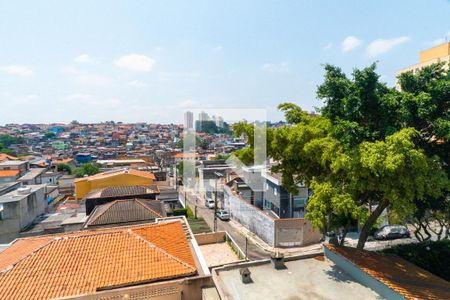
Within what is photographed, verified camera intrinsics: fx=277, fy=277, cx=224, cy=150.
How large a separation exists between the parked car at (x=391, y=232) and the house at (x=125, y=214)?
1438 cm

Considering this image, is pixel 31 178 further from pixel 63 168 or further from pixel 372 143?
→ pixel 372 143

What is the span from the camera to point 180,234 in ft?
33.6

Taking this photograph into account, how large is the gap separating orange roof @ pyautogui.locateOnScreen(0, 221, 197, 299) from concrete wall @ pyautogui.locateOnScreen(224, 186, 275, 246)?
371 inches

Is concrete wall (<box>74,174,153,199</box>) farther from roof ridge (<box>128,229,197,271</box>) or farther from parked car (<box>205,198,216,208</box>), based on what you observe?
roof ridge (<box>128,229,197,271</box>)

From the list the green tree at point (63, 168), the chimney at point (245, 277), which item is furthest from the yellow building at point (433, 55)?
the green tree at point (63, 168)

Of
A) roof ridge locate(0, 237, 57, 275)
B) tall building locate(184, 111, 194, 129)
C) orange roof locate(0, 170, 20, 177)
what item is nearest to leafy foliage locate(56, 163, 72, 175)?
orange roof locate(0, 170, 20, 177)

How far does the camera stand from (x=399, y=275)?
26.1 ft

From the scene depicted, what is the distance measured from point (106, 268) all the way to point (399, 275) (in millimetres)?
8322

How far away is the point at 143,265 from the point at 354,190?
6.70 m

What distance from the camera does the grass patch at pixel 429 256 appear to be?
35.4 ft

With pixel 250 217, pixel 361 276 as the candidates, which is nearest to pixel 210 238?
pixel 250 217

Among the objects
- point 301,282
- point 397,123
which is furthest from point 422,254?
point 301,282

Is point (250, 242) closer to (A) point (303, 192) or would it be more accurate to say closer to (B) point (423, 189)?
(A) point (303, 192)

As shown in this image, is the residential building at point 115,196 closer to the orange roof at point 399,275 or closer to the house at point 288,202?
the house at point 288,202
